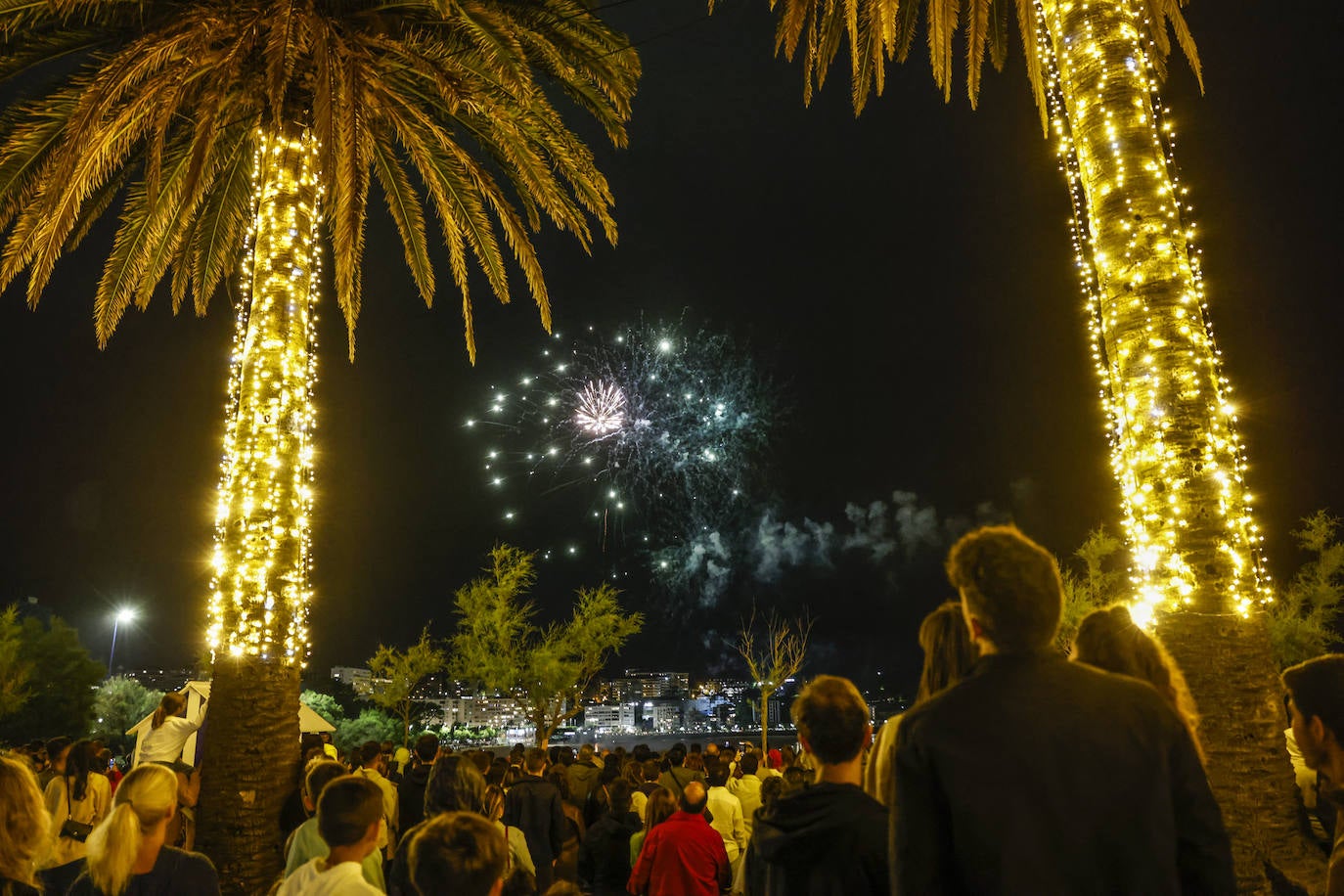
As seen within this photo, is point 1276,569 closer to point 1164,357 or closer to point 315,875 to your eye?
point 1164,357

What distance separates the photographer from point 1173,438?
6.19m

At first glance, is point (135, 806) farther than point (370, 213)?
No

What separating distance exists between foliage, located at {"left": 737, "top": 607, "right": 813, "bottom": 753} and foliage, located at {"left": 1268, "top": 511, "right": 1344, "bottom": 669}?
53.3 feet

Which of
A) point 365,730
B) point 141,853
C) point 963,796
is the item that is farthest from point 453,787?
point 365,730

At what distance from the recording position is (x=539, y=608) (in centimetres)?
3753

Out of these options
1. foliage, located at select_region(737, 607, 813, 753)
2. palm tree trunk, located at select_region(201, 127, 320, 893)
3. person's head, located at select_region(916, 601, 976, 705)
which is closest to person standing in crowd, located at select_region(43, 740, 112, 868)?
palm tree trunk, located at select_region(201, 127, 320, 893)

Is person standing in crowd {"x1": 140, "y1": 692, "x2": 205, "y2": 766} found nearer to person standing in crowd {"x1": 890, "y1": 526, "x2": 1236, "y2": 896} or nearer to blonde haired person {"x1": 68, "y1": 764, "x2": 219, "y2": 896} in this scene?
blonde haired person {"x1": 68, "y1": 764, "x2": 219, "y2": 896}

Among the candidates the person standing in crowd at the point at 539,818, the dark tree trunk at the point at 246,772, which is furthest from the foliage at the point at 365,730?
the dark tree trunk at the point at 246,772

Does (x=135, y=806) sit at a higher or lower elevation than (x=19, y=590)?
lower

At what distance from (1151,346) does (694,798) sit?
15.3 ft

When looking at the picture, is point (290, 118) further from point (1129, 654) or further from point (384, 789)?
point (1129, 654)

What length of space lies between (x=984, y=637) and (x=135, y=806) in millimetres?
3354

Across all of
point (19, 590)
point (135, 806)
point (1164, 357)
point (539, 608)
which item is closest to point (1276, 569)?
point (539, 608)

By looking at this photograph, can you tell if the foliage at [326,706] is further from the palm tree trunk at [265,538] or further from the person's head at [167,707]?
the palm tree trunk at [265,538]
